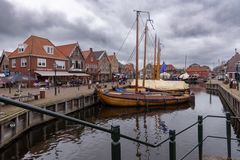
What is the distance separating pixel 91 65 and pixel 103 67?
24.8ft

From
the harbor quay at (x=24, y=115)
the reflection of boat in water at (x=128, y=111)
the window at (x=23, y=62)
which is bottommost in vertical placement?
the reflection of boat in water at (x=128, y=111)

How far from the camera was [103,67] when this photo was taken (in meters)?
66.2

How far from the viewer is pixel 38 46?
41.2 m

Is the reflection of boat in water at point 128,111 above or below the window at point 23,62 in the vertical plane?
below

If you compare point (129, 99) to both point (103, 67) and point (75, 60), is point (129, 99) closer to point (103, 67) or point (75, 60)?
point (75, 60)

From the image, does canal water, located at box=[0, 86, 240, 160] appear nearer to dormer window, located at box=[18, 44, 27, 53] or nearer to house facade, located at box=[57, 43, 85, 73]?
dormer window, located at box=[18, 44, 27, 53]

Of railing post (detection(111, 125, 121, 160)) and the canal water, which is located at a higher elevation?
railing post (detection(111, 125, 121, 160))

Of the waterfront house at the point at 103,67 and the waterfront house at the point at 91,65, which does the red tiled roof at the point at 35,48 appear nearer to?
the waterfront house at the point at 91,65

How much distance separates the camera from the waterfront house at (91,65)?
5767 centimetres

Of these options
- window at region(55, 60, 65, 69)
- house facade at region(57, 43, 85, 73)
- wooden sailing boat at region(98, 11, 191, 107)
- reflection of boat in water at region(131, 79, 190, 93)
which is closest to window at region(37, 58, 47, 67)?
window at region(55, 60, 65, 69)

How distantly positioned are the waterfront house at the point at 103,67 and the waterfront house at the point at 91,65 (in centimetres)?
245

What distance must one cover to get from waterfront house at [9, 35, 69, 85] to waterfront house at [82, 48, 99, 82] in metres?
13.5

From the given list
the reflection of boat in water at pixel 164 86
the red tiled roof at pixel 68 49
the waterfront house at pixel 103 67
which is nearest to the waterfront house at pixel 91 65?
the waterfront house at pixel 103 67

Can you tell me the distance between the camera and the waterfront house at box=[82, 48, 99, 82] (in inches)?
2270
